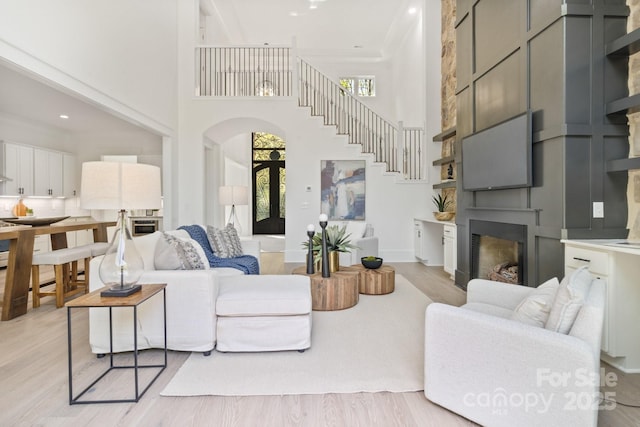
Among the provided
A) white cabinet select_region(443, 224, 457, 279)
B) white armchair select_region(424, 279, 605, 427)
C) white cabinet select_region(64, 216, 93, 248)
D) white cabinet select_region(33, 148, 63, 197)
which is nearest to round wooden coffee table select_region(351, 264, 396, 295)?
white cabinet select_region(443, 224, 457, 279)

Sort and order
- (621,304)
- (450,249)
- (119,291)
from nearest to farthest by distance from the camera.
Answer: (119,291), (621,304), (450,249)

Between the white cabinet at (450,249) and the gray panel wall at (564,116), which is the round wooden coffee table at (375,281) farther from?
the gray panel wall at (564,116)

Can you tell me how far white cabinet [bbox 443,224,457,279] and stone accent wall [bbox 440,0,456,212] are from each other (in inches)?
39.1

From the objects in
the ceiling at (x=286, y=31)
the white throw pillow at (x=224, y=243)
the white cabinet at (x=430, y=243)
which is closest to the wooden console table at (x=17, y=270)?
the white throw pillow at (x=224, y=243)

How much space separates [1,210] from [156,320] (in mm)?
5938

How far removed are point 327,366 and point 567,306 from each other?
1509 mm

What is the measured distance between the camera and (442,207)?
5988mm

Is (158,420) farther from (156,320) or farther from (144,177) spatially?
(144,177)

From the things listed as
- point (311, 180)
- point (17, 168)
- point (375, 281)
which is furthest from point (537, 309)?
point (17, 168)

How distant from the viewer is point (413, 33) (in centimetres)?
774

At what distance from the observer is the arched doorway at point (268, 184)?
12.1 metres

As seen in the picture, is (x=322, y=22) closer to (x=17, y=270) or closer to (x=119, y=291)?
(x=17, y=270)

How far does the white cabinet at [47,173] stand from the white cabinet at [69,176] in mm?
106

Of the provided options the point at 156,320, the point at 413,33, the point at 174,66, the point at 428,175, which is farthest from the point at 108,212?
the point at 413,33
